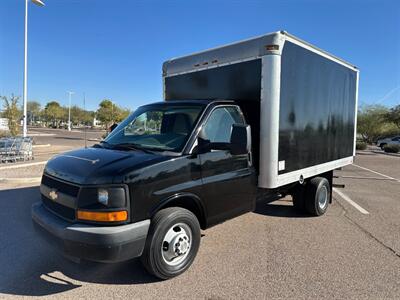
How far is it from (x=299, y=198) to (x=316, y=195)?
36 centimetres

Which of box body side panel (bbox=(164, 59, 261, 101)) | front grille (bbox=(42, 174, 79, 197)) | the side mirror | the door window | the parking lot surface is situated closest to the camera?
front grille (bbox=(42, 174, 79, 197))

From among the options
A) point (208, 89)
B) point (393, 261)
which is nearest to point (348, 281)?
point (393, 261)

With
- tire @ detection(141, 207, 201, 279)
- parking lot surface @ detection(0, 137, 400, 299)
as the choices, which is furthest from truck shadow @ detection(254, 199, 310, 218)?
tire @ detection(141, 207, 201, 279)

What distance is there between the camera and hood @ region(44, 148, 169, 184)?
3.14 m

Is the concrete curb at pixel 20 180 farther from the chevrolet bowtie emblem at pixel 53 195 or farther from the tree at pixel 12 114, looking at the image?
the tree at pixel 12 114

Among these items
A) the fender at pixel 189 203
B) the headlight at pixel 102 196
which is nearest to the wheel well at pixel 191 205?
the fender at pixel 189 203

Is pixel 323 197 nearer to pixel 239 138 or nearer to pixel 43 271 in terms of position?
pixel 239 138

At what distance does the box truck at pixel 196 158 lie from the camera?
3.14 meters

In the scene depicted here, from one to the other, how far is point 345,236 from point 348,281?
1687 millimetres

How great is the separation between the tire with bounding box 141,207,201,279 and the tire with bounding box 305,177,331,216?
10.5 ft

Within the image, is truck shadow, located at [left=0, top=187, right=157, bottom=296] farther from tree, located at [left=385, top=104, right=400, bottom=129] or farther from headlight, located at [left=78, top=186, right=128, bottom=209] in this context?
tree, located at [left=385, top=104, right=400, bottom=129]

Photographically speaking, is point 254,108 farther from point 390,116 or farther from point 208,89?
point 390,116

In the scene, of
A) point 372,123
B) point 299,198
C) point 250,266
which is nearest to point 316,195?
point 299,198

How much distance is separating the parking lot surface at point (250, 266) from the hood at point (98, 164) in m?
1.21
